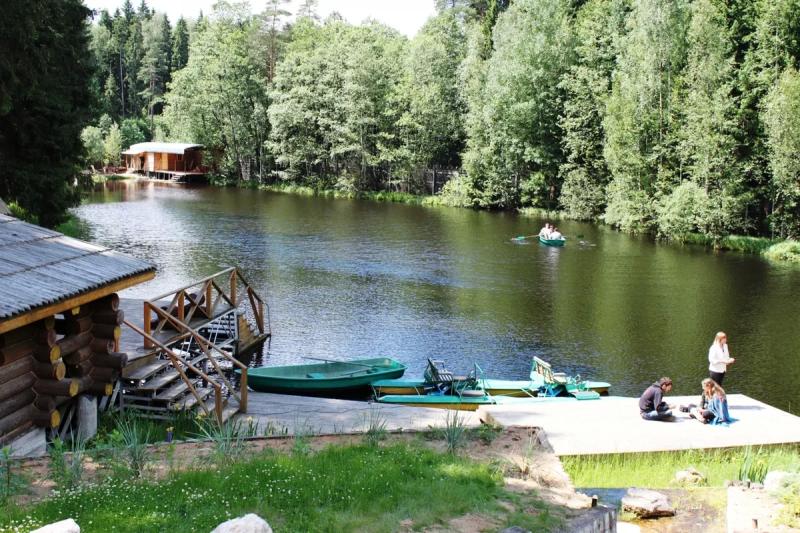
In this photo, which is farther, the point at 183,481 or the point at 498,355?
the point at 498,355

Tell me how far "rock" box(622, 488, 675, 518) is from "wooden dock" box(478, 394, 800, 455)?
2375 millimetres

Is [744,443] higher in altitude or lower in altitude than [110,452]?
lower

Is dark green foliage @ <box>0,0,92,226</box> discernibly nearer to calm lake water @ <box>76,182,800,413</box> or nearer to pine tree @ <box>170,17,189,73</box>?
calm lake water @ <box>76,182,800,413</box>

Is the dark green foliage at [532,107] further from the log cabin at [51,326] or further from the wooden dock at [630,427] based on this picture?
the log cabin at [51,326]

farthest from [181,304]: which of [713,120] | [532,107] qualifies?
[532,107]

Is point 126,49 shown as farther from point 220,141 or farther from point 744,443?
point 744,443

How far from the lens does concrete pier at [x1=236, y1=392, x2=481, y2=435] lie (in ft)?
45.4

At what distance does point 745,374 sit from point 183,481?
56.1 ft

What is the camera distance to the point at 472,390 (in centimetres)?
1812

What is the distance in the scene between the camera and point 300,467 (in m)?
8.77

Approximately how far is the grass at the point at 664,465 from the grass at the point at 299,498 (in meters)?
3.68

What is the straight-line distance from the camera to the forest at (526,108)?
4416 cm

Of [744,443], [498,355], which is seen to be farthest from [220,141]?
[744,443]

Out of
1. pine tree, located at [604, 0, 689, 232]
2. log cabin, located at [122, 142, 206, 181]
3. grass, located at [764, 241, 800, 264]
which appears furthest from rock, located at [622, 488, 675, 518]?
log cabin, located at [122, 142, 206, 181]
